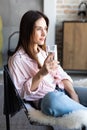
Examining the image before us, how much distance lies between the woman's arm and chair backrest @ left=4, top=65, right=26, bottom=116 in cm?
33

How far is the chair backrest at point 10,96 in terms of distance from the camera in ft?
5.31

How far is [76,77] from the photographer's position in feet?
13.6

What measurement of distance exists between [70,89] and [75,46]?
2.35 metres

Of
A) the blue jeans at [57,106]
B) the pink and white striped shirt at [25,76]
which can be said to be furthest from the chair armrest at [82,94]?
the blue jeans at [57,106]

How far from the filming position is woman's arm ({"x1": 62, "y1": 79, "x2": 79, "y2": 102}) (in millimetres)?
1743

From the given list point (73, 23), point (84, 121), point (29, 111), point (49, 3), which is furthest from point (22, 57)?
point (49, 3)

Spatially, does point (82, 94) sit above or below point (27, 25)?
below

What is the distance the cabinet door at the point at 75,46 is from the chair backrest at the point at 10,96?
2.44m

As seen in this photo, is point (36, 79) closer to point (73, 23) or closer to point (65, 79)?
point (65, 79)

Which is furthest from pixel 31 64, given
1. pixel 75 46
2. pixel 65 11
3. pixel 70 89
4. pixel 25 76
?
pixel 65 11

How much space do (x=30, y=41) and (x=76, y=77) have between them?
2.54 metres

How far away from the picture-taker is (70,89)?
1.78 m

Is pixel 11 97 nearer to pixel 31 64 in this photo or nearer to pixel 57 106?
pixel 31 64

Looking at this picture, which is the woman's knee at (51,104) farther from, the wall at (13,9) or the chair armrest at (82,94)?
the wall at (13,9)
